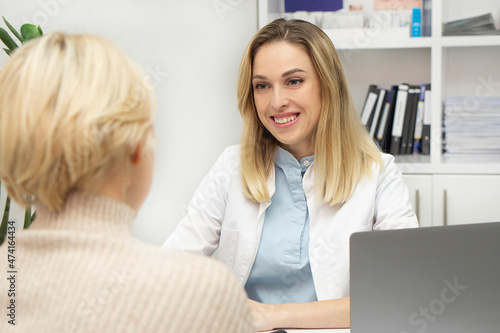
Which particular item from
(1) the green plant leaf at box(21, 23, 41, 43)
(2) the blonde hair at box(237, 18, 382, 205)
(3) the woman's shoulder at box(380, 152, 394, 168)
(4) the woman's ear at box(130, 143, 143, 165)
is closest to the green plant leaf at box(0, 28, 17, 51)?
(1) the green plant leaf at box(21, 23, 41, 43)

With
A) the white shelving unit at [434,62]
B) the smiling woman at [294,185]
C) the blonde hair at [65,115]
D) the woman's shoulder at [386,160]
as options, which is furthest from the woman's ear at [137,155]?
the white shelving unit at [434,62]

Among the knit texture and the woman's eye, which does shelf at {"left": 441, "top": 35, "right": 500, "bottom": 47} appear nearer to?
the woman's eye

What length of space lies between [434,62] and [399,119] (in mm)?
269

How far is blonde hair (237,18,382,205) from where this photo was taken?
5.40 ft

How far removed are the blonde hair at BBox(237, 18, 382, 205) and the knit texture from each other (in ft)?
3.12

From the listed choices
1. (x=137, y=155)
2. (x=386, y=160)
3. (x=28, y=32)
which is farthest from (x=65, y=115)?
(x=28, y=32)

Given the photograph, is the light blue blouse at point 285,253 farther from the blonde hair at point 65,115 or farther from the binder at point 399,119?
the blonde hair at point 65,115

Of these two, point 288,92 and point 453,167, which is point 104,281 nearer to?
point 288,92

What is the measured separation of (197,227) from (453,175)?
1111mm

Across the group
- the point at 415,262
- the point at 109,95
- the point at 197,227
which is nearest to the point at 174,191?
the point at 197,227

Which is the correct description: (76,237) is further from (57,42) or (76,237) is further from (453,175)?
(453,175)

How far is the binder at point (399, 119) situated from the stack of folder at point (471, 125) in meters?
0.17

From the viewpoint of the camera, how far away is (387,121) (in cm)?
231

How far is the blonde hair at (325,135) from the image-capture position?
5.40 ft
